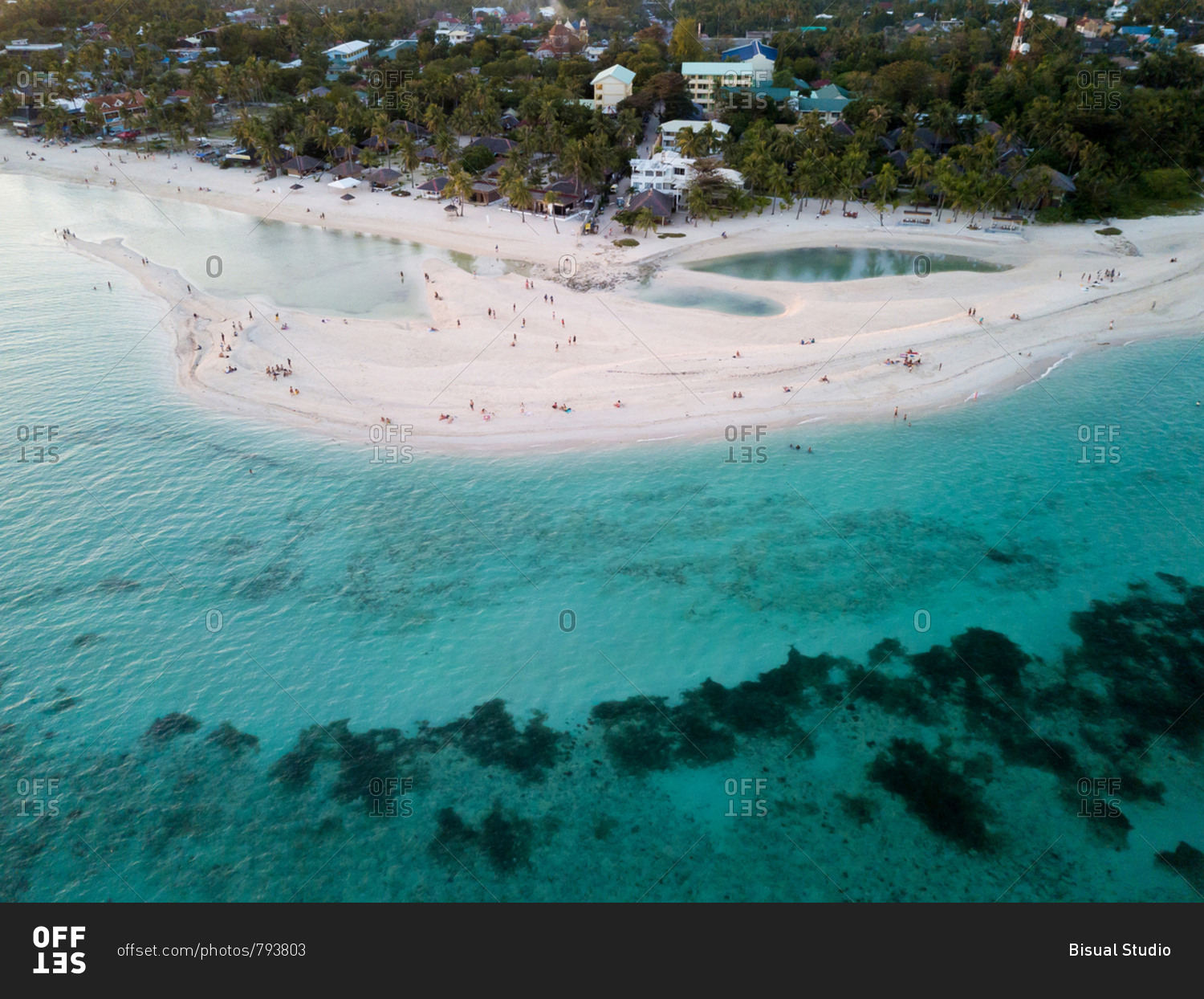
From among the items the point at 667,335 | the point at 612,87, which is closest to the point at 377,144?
the point at 612,87

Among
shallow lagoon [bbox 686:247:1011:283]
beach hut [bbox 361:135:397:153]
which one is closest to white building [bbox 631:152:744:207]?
shallow lagoon [bbox 686:247:1011:283]

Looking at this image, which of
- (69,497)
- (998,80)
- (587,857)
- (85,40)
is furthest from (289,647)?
(85,40)

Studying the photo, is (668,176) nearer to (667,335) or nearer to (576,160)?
(576,160)

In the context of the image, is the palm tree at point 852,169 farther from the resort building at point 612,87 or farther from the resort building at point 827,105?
the resort building at point 612,87

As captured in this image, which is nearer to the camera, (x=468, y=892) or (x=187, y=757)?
(x=468, y=892)

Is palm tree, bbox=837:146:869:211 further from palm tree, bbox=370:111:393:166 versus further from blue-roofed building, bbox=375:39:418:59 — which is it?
blue-roofed building, bbox=375:39:418:59

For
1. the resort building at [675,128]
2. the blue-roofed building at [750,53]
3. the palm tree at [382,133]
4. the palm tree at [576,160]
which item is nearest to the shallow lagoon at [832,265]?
the palm tree at [576,160]
